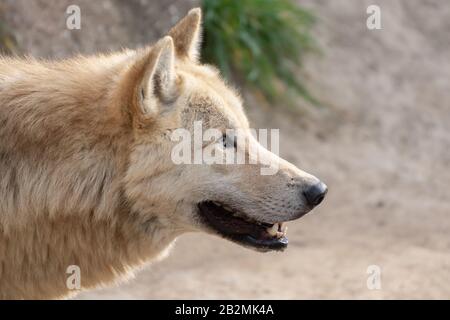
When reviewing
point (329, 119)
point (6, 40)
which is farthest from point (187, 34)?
point (329, 119)

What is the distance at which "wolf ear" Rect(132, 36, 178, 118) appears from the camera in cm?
425

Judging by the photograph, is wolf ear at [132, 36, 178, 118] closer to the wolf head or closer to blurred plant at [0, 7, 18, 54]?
the wolf head

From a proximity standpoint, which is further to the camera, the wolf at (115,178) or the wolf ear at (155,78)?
the wolf at (115,178)

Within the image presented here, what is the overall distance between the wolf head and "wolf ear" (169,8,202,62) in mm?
384

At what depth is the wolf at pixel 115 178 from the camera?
4406mm

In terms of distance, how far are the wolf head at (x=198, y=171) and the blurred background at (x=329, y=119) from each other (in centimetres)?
217

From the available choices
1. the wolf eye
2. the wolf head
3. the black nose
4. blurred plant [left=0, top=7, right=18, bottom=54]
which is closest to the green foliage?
blurred plant [left=0, top=7, right=18, bottom=54]

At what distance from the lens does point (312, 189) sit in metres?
4.45

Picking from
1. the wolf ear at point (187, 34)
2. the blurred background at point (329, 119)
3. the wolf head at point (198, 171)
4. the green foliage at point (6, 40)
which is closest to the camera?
→ the wolf head at point (198, 171)

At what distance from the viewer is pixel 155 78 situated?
4371 millimetres

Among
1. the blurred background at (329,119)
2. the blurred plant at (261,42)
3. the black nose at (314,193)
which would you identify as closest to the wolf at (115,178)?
the black nose at (314,193)

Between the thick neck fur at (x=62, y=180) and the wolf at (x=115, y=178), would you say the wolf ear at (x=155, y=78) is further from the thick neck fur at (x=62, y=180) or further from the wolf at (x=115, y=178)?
the thick neck fur at (x=62, y=180)

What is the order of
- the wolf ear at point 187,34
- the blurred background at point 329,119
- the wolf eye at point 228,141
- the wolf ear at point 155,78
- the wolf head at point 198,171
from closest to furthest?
the wolf ear at point 155,78 → the wolf head at point 198,171 → the wolf eye at point 228,141 → the wolf ear at point 187,34 → the blurred background at point 329,119

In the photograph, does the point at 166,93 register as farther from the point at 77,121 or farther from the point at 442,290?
the point at 442,290
